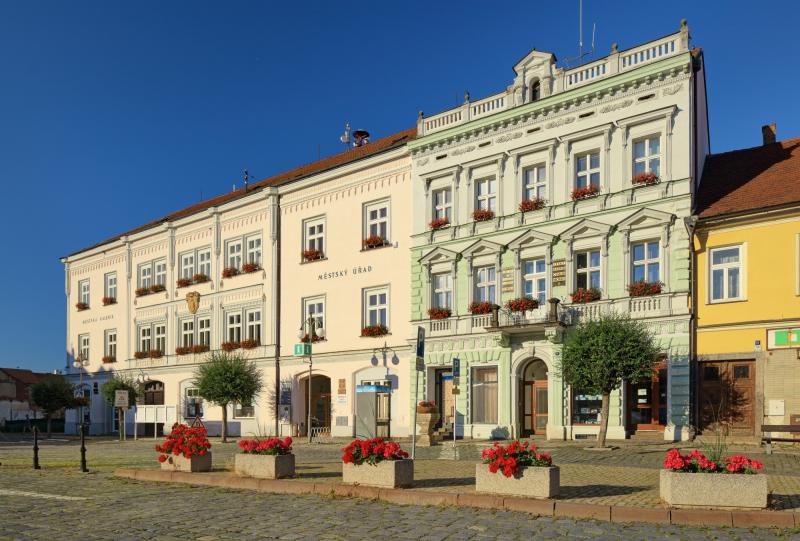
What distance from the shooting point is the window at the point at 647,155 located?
84.7 ft

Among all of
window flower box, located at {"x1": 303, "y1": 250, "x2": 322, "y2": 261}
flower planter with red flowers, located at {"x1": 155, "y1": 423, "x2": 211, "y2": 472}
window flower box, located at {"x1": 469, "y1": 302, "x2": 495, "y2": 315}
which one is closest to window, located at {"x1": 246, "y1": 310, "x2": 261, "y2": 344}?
window flower box, located at {"x1": 303, "y1": 250, "x2": 322, "y2": 261}

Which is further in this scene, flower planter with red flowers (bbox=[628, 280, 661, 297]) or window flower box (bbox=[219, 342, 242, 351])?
window flower box (bbox=[219, 342, 242, 351])

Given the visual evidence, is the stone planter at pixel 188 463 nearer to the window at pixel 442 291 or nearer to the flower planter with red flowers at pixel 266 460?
the flower planter with red flowers at pixel 266 460

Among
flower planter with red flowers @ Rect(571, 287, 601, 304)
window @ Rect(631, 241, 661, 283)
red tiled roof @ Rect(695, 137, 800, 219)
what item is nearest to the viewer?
red tiled roof @ Rect(695, 137, 800, 219)

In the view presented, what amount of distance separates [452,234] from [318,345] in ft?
29.2

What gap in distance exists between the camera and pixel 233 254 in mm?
40594

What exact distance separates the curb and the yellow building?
13.9 meters

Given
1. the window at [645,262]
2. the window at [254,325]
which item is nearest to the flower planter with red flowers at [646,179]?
the window at [645,262]

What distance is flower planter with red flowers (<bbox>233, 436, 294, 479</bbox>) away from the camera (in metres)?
15.4

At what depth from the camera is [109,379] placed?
157ft

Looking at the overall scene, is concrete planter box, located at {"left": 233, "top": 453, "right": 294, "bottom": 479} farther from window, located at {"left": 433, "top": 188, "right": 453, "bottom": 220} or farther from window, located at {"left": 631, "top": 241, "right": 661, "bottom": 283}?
window, located at {"left": 433, "top": 188, "right": 453, "bottom": 220}

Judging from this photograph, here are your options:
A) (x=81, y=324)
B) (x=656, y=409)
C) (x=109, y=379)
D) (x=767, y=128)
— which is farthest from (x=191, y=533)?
(x=81, y=324)

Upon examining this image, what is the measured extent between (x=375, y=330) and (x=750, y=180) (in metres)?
15.2

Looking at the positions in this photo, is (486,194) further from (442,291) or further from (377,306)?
(377,306)
